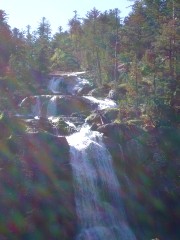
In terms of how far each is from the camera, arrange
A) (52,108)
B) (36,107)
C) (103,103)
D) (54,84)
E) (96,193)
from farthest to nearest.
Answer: (54,84) < (103,103) < (36,107) < (52,108) < (96,193)

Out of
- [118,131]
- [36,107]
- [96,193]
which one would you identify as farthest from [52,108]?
[96,193]

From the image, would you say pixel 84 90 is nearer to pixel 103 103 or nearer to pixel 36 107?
pixel 103 103

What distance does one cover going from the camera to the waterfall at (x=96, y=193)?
24.9m

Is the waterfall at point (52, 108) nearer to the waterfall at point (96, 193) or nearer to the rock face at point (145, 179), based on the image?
the rock face at point (145, 179)

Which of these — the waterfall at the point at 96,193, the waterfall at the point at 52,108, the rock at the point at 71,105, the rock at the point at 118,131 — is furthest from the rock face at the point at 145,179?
the waterfall at the point at 52,108

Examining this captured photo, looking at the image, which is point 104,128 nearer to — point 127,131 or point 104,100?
point 127,131

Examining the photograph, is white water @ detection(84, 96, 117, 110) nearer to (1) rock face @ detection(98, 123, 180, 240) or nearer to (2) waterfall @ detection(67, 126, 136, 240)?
(1) rock face @ detection(98, 123, 180, 240)

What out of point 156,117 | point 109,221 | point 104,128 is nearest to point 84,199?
point 109,221

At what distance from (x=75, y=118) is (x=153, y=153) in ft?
24.7

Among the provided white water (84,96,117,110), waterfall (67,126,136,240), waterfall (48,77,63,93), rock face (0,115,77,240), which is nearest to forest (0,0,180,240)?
rock face (0,115,77,240)

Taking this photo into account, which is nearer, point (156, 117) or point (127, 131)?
point (127, 131)

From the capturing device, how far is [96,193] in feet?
85.7

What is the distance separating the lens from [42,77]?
49656mm

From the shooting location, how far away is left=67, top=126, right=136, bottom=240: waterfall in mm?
24891
